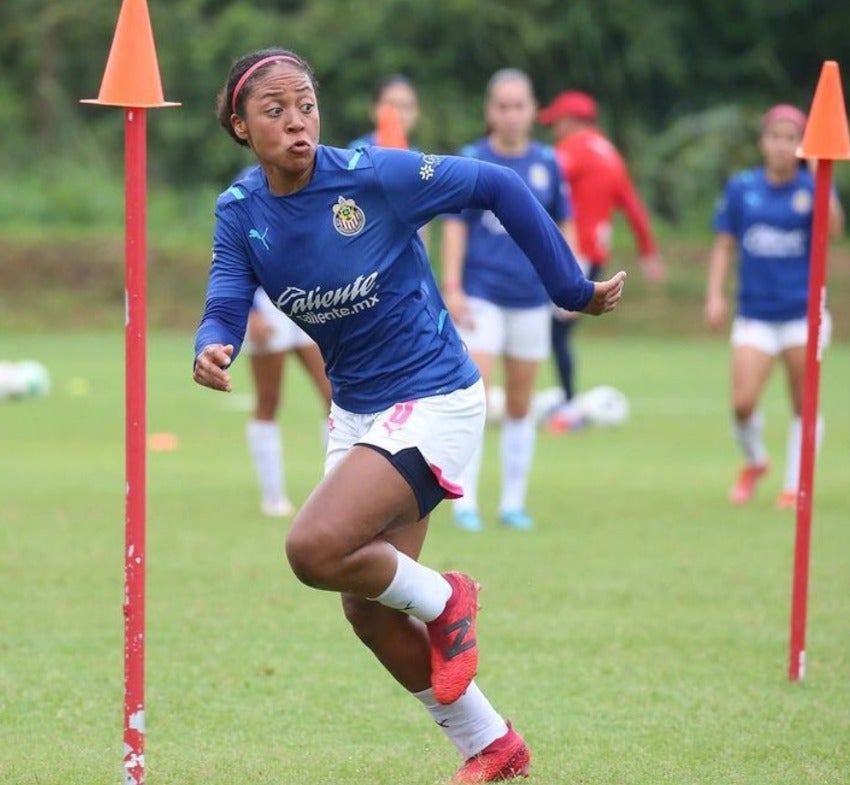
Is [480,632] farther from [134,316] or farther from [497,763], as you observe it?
[134,316]

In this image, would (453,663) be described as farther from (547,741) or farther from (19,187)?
(19,187)

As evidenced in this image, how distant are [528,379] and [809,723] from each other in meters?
4.65

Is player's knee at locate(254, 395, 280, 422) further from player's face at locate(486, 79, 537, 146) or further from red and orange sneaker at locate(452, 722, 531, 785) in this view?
red and orange sneaker at locate(452, 722, 531, 785)

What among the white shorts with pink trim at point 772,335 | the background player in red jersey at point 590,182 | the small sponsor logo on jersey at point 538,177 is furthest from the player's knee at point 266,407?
the background player in red jersey at point 590,182

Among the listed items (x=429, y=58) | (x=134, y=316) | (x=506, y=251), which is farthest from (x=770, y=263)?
(x=429, y=58)

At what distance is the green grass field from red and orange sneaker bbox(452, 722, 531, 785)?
11 cm

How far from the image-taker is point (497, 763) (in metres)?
5.15

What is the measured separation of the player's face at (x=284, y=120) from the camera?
493 centimetres

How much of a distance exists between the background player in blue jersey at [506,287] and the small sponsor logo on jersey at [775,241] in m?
1.28

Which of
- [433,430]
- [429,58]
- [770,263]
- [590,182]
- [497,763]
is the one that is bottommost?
[497,763]

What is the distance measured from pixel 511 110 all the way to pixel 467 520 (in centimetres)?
235

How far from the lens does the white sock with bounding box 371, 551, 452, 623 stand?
16.1ft

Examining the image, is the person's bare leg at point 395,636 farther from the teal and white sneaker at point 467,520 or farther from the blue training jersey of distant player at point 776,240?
the blue training jersey of distant player at point 776,240

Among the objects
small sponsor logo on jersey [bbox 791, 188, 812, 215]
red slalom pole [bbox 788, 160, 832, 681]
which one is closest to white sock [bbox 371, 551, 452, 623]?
red slalom pole [bbox 788, 160, 832, 681]
